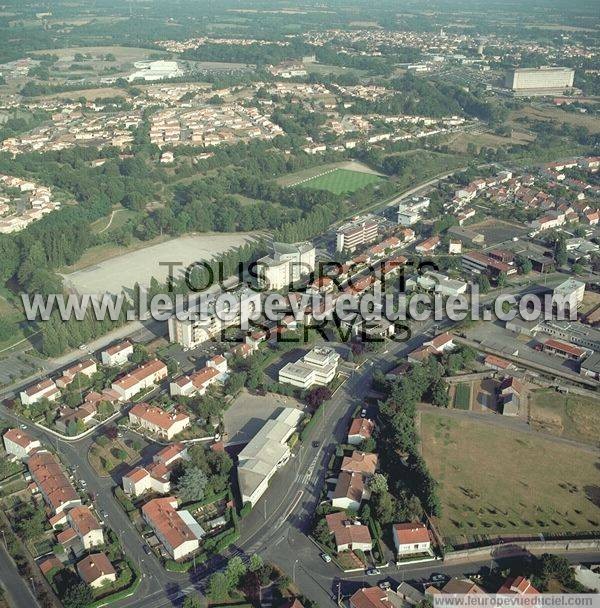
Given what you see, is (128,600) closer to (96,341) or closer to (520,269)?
(96,341)

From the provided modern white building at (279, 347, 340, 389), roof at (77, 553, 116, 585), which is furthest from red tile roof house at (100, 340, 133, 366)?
roof at (77, 553, 116, 585)

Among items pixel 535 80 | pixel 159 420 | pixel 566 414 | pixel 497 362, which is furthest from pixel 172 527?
pixel 535 80

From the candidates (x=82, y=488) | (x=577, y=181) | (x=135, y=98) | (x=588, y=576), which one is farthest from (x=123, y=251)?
(x=135, y=98)

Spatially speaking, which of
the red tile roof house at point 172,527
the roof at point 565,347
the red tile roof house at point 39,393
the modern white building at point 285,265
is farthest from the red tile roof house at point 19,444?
the roof at point 565,347

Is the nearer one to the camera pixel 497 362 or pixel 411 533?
pixel 411 533

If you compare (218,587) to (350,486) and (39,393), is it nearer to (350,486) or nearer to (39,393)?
(350,486)

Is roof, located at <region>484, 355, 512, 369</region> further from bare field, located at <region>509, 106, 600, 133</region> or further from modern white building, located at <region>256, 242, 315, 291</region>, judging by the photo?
bare field, located at <region>509, 106, 600, 133</region>
